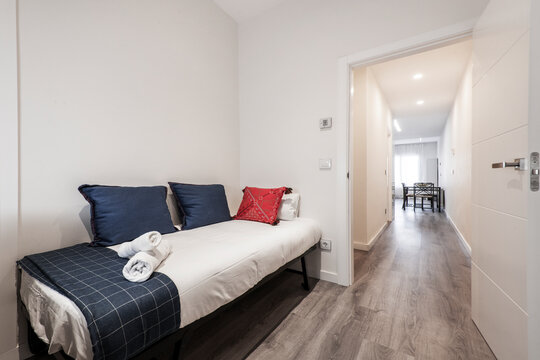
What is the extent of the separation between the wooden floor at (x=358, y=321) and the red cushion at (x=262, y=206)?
62cm

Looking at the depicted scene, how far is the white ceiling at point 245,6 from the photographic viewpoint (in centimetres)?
245

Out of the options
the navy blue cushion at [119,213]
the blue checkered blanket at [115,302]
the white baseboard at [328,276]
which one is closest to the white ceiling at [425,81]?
the white baseboard at [328,276]

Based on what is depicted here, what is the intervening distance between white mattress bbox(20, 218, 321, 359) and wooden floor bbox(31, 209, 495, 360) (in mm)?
378

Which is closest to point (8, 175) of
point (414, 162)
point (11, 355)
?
point (11, 355)

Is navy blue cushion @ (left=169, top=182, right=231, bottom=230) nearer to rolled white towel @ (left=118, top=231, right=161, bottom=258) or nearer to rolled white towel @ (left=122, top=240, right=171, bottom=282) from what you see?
rolled white towel @ (left=118, top=231, right=161, bottom=258)

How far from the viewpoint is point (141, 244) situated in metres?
1.04

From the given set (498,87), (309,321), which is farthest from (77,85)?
(498,87)

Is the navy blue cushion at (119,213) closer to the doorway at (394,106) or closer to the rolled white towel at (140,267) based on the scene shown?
the rolled white towel at (140,267)

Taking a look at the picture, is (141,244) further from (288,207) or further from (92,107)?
(288,207)

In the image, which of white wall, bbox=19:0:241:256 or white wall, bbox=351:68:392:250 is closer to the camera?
white wall, bbox=19:0:241:256

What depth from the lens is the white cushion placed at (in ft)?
7.04

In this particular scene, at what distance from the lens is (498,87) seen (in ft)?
4.04

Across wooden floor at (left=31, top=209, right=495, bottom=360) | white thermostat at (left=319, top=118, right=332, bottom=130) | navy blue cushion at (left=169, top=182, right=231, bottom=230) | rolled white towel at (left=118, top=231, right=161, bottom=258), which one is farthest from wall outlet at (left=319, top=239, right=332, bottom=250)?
rolled white towel at (left=118, top=231, right=161, bottom=258)

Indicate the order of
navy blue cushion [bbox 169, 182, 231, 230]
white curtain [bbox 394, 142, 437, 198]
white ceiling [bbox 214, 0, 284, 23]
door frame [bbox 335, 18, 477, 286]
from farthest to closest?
white curtain [bbox 394, 142, 437, 198] → white ceiling [bbox 214, 0, 284, 23] → door frame [bbox 335, 18, 477, 286] → navy blue cushion [bbox 169, 182, 231, 230]
